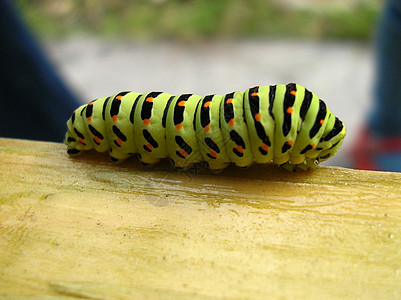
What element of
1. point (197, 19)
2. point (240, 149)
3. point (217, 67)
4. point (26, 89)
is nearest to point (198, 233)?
point (240, 149)

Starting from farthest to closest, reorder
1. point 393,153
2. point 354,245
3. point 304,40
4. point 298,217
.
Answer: point 304,40
point 393,153
point 298,217
point 354,245

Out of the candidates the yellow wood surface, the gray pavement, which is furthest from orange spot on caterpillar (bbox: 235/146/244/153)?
the gray pavement

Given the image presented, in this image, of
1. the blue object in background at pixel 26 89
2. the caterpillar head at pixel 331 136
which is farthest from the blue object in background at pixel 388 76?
the blue object in background at pixel 26 89

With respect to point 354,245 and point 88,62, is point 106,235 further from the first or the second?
point 88,62

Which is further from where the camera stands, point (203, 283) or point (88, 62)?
point (88, 62)

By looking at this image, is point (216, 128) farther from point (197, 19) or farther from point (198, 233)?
point (197, 19)

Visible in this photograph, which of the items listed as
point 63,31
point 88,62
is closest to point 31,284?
point 88,62
